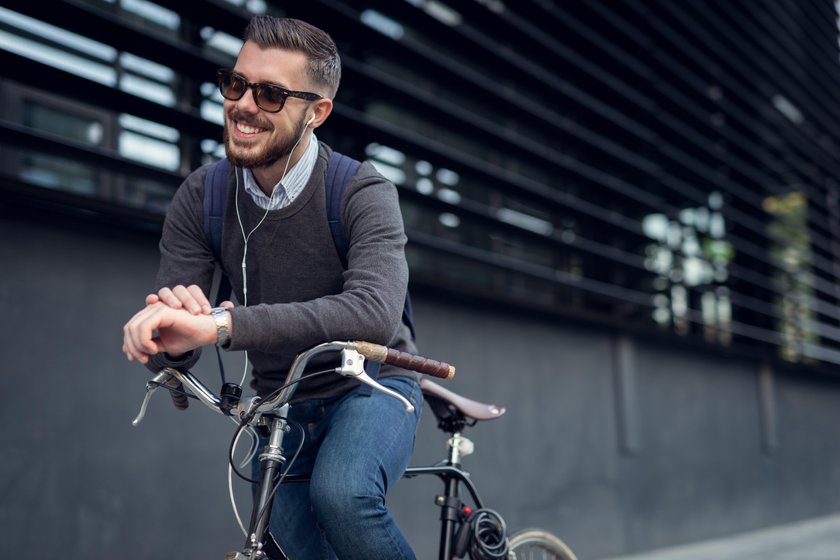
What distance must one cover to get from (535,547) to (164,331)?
2048mm

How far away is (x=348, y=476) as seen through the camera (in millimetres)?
2188

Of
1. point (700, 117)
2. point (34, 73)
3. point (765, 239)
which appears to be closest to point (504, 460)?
point (34, 73)

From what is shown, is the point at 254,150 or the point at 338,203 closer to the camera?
the point at 254,150

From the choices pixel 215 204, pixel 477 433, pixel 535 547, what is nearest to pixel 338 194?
pixel 215 204

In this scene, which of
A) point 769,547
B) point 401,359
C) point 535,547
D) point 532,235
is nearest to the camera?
point 401,359

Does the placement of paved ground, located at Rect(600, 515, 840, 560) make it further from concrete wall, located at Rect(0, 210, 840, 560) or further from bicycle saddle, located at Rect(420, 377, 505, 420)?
bicycle saddle, located at Rect(420, 377, 505, 420)

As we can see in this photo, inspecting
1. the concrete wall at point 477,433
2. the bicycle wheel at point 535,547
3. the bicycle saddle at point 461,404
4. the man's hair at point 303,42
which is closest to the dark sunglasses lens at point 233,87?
the man's hair at point 303,42

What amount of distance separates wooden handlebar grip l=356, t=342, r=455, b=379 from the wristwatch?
0.30 m

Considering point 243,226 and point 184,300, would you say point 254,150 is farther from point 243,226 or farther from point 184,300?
point 184,300

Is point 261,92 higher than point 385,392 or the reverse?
higher

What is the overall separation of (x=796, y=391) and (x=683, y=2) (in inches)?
178

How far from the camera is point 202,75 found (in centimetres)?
414

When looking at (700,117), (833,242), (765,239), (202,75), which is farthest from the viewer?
(833,242)

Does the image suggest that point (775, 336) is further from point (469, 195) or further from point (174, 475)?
point (174, 475)
